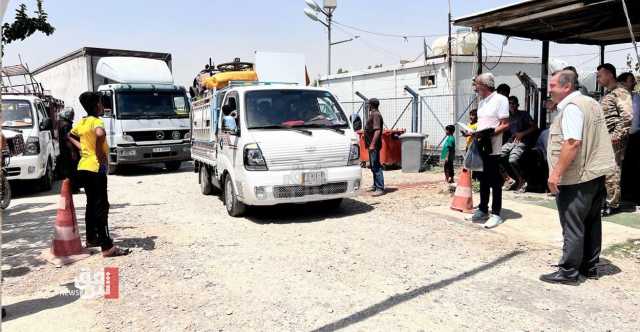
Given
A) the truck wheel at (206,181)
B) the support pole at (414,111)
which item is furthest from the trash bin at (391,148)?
the truck wheel at (206,181)

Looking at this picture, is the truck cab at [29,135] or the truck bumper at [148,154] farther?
the truck bumper at [148,154]

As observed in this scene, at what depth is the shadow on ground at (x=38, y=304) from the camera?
399 cm

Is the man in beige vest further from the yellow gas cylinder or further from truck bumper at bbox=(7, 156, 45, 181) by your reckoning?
truck bumper at bbox=(7, 156, 45, 181)

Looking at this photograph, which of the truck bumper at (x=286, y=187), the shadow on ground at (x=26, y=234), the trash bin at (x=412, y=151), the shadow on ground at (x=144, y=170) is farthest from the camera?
the shadow on ground at (x=144, y=170)

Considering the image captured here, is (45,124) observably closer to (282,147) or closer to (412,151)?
(282,147)

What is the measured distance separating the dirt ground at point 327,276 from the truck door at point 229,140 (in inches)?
34.4

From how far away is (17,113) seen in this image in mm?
10508

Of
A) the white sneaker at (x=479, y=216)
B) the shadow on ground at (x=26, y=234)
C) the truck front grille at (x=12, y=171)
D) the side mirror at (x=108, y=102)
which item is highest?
the side mirror at (x=108, y=102)

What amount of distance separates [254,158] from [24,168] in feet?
19.3

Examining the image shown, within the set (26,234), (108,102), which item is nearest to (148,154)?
(108,102)

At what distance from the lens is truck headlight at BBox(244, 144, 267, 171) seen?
6.67 meters

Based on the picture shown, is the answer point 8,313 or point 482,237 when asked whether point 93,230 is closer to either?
point 8,313

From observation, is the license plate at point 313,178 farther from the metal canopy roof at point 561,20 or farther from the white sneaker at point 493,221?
the metal canopy roof at point 561,20

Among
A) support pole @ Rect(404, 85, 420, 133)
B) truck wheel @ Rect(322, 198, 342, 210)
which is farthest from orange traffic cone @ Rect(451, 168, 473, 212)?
support pole @ Rect(404, 85, 420, 133)
